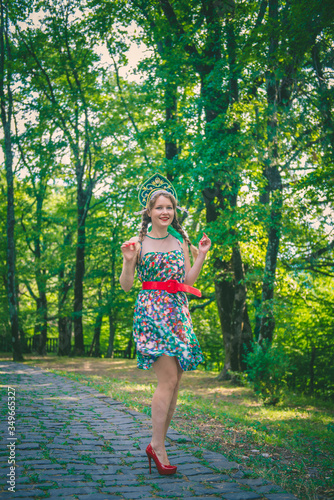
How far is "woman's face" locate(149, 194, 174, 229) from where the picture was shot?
11.7 ft

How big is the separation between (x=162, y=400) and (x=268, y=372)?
5211 millimetres

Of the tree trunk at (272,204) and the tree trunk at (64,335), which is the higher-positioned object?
the tree trunk at (272,204)

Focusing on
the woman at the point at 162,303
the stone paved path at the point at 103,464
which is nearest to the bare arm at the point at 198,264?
the woman at the point at 162,303

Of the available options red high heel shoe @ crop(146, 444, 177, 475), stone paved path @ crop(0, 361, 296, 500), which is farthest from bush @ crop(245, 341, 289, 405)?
red high heel shoe @ crop(146, 444, 177, 475)

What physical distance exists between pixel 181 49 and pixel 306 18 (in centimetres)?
591

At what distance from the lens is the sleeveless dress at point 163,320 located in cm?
323

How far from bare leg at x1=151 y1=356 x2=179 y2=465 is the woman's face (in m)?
1.12

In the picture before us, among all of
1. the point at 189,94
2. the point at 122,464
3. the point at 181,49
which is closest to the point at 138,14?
the point at 189,94

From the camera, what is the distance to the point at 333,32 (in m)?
5.36

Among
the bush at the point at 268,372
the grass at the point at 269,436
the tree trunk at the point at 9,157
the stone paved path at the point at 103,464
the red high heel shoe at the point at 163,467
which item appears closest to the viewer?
the stone paved path at the point at 103,464

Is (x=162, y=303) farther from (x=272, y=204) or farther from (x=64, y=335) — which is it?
(x=64, y=335)

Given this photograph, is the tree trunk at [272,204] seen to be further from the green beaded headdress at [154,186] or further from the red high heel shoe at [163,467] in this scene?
the red high heel shoe at [163,467]

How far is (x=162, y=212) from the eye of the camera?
3.58 metres

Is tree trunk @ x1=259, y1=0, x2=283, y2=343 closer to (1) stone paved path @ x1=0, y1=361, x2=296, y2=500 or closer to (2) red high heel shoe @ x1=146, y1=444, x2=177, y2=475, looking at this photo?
(1) stone paved path @ x1=0, y1=361, x2=296, y2=500
